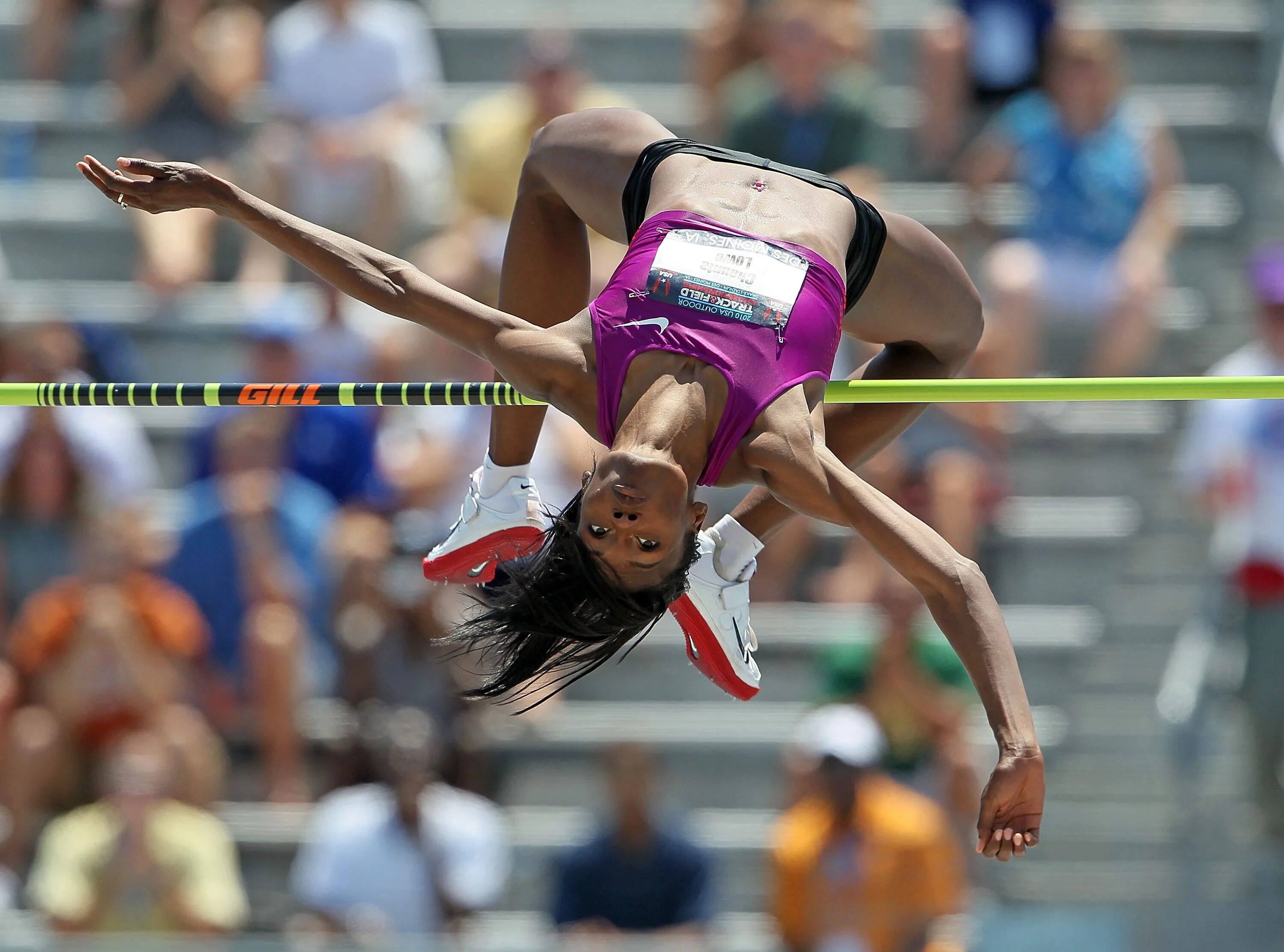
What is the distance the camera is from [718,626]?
527 centimetres

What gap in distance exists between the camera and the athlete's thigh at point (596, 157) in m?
5.14

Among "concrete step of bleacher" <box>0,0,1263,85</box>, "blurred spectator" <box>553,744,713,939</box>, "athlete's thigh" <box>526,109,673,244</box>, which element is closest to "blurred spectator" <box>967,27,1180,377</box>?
"concrete step of bleacher" <box>0,0,1263,85</box>

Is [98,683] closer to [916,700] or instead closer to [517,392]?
[916,700]

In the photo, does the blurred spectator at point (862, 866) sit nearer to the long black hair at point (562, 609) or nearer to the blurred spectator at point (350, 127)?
the long black hair at point (562, 609)

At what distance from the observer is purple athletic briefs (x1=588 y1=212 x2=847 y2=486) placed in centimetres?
451

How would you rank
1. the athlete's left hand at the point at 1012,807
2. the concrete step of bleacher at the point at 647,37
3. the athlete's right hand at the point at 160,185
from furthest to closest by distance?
the concrete step of bleacher at the point at 647,37 < the athlete's right hand at the point at 160,185 < the athlete's left hand at the point at 1012,807

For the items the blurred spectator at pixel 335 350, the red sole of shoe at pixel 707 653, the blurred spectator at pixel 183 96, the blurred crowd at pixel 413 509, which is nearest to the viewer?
the red sole of shoe at pixel 707 653

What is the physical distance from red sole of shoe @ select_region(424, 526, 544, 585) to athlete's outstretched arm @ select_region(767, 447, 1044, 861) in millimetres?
1279

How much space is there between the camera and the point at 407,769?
739cm

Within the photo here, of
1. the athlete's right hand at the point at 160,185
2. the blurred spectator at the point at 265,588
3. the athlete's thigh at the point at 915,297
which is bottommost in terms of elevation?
the blurred spectator at the point at 265,588

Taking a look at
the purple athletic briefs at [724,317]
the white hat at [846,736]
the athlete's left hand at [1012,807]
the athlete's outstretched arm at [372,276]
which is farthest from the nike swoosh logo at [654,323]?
the white hat at [846,736]

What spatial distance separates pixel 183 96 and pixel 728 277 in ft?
17.7

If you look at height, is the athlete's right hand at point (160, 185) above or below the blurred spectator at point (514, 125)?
above

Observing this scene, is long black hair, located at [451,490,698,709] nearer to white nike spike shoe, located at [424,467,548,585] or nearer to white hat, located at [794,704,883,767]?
white nike spike shoe, located at [424,467,548,585]
